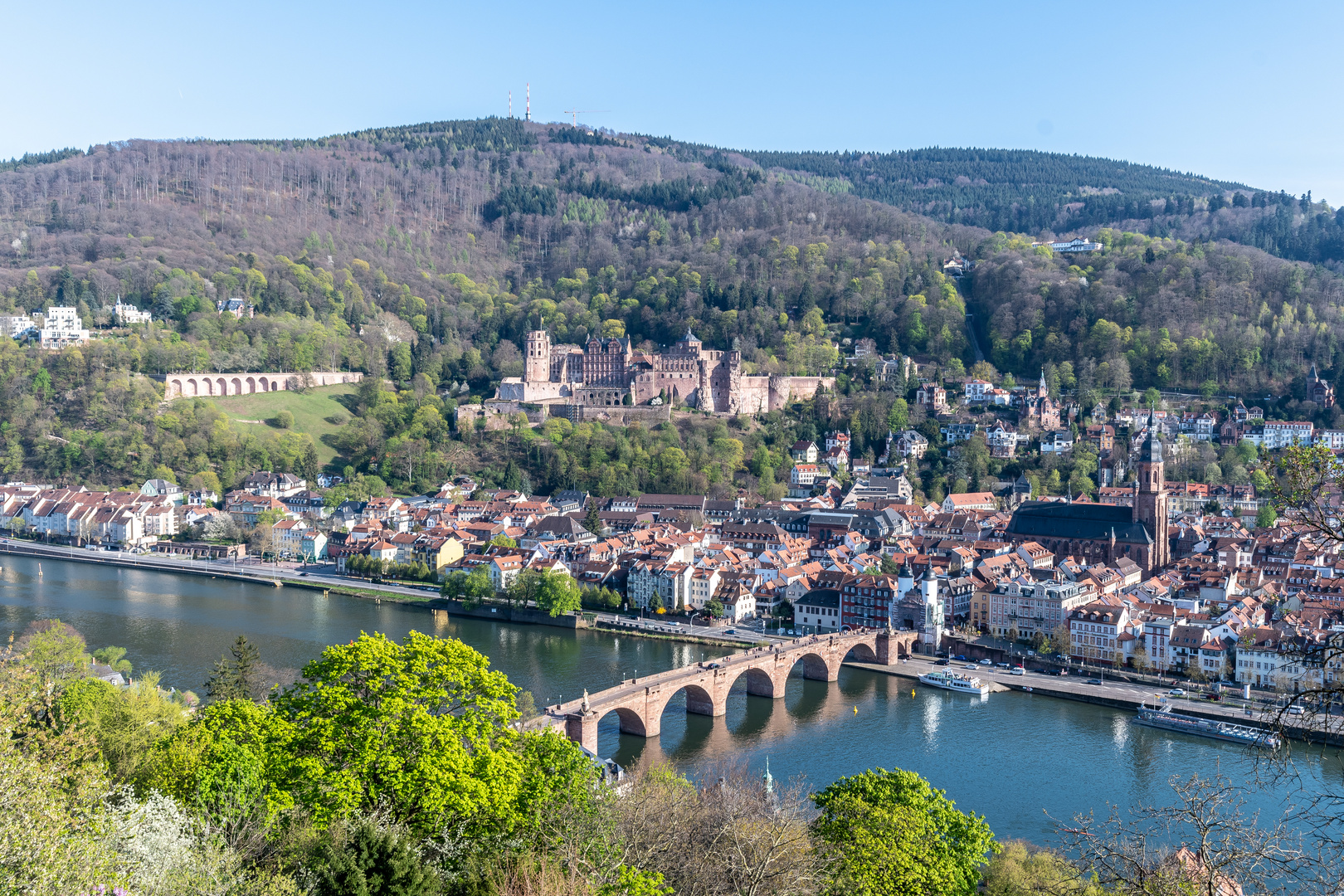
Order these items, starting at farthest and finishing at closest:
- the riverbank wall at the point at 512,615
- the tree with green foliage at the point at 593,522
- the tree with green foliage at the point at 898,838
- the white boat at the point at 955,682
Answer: the tree with green foliage at the point at 593,522 < the riverbank wall at the point at 512,615 < the white boat at the point at 955,682 < the tree with green foliage at the point at 898,838

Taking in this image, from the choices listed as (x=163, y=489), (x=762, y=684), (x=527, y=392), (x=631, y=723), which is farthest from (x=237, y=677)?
(x=527, y=392)

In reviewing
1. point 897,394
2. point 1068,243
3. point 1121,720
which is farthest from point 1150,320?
point 1121,720

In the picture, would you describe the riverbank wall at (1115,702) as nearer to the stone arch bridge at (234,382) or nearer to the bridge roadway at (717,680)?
the bridge roadway at (717,680)

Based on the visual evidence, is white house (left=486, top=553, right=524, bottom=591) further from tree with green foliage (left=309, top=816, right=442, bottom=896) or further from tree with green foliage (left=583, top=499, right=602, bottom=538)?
tree with green foliage (left=309, top=816, right=442, bottom=896)

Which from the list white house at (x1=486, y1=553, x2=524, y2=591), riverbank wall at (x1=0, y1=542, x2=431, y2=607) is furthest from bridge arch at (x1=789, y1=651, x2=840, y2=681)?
riverbank wall at (x1=0, y1=542, x2=431, y2=607)

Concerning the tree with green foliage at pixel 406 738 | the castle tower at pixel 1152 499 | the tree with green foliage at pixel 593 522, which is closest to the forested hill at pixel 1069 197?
the castle tower at pixel 1152 499

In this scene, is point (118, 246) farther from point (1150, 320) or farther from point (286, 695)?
point (286, 695)
